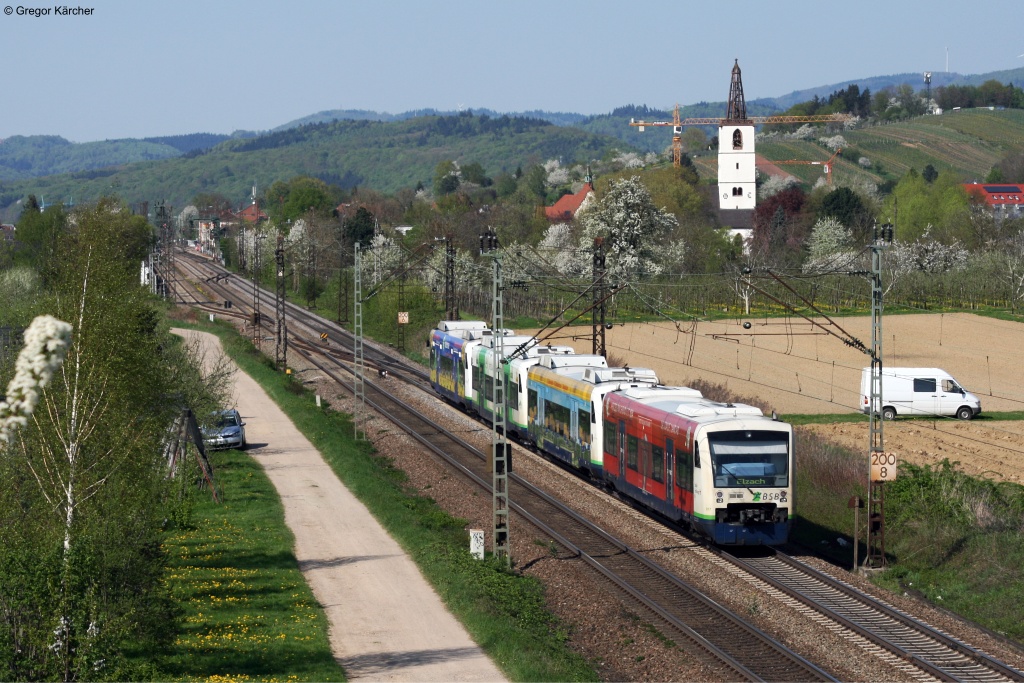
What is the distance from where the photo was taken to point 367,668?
2014 cm

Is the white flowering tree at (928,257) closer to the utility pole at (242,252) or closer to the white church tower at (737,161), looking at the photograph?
the white church tower at (737,161)

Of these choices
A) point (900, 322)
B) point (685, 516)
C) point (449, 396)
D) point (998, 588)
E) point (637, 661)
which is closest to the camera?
point (637, 661)

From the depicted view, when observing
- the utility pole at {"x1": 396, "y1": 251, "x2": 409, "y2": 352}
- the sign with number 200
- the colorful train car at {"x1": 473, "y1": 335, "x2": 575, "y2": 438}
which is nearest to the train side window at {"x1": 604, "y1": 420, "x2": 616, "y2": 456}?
the colorful train car at {"x1": 473, "y1": 335, "x2": 575, "y2": 438}

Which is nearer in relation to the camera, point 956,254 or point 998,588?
point 998,588

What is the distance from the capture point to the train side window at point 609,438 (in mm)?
33006

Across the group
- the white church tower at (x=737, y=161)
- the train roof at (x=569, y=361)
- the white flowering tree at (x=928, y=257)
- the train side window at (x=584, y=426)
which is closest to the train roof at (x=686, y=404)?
the train side window at (x=584, y=426)

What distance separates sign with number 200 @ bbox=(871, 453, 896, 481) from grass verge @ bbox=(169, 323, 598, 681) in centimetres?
796

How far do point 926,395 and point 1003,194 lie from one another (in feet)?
468

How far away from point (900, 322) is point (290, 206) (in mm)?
117917

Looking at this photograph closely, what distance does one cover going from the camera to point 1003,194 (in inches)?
7224

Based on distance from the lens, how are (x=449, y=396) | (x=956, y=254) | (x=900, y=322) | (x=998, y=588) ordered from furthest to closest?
(x=956, y=254), (x=900, y=322), (x=449, y=396), (x=998, y=588)

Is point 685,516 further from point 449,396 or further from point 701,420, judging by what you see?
point 449,396

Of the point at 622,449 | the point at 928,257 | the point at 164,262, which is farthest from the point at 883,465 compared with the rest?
the point at 928,257

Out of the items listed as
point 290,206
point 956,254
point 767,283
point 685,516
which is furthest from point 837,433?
point 290,206
